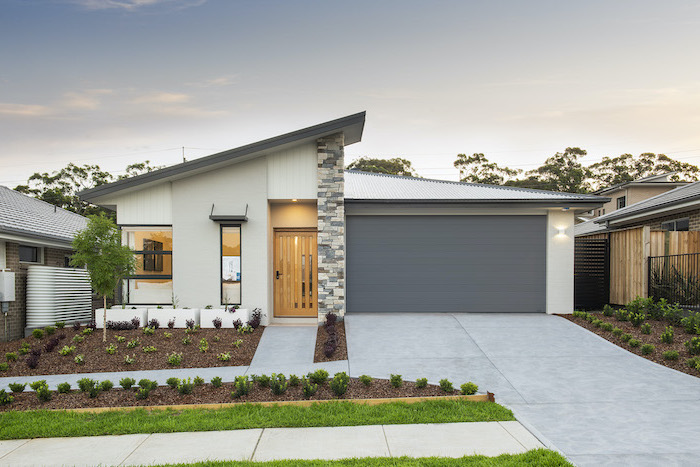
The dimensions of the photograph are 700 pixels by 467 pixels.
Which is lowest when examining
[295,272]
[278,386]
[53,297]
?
[278,386]

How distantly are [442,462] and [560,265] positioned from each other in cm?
919

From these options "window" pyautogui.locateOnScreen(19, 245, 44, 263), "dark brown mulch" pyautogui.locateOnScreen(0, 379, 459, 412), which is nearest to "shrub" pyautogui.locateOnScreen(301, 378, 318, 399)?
"dark brown mulch" pyautogui.locateOnScreen(0, 379, 459, 412)

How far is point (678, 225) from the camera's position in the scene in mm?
14016

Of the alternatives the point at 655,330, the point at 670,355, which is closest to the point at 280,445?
the point at 670,355

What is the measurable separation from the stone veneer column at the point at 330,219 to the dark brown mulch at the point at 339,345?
2.19 feet

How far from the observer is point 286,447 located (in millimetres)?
5082

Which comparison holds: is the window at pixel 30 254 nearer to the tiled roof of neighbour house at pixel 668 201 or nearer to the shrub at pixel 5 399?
the shrub at pixel 5 399

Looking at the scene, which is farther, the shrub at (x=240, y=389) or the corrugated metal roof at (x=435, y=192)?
the corrugated metal roof at (x=435, y=192)

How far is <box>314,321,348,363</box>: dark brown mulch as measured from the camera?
356 inches

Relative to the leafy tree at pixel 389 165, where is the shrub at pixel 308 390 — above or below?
below

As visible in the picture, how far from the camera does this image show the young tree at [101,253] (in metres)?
9.91

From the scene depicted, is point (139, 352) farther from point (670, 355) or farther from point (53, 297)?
point (670, 355)

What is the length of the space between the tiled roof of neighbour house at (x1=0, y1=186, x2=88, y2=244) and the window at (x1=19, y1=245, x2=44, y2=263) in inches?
23.8

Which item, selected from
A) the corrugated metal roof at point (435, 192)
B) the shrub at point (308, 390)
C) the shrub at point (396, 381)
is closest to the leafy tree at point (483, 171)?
the corrugated metal roof at point (435, 192)
